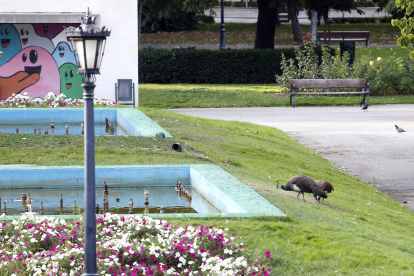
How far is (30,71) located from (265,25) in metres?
13.4

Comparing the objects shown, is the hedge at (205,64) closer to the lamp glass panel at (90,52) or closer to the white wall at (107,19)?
the white wall at (107,19)

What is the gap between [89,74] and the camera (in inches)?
169

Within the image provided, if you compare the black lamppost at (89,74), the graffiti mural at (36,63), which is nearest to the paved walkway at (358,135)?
the graffiti mural at (36,63)

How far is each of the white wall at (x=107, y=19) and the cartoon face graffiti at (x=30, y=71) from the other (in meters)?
1.49

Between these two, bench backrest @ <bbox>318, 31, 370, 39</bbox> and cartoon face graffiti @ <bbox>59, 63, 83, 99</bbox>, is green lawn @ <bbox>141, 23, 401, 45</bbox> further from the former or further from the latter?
cartoon face graffiti @ <bbox>59, 63, 83, 99</bbox>

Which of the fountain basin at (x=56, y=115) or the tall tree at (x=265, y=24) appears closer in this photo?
the fountain basin at (x=56, y=115)

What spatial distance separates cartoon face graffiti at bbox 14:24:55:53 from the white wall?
3.02ft

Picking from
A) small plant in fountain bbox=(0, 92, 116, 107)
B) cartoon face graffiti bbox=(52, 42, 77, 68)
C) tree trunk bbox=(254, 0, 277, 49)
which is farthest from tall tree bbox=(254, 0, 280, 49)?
small plant in fountain bbox=(0, 92, 116, 107)

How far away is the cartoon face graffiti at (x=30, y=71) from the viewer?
1948cm

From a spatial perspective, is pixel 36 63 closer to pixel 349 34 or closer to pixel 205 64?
pixel 205 64

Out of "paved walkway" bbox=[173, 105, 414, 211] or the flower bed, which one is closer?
the flower bed

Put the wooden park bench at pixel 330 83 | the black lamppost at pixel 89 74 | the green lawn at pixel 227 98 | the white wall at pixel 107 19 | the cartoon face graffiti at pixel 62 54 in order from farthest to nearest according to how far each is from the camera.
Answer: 1. the green lawn at pixel 227 98
2. the wooden park bench at pixel 330 83
3. the cartoon face graffiti at pixel 62 54
4. the white wall at pixel 107 19
5. the black lamppost at pixel 89 74

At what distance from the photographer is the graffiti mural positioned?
63.8ft

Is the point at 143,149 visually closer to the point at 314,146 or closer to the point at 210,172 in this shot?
the point at 210,172
